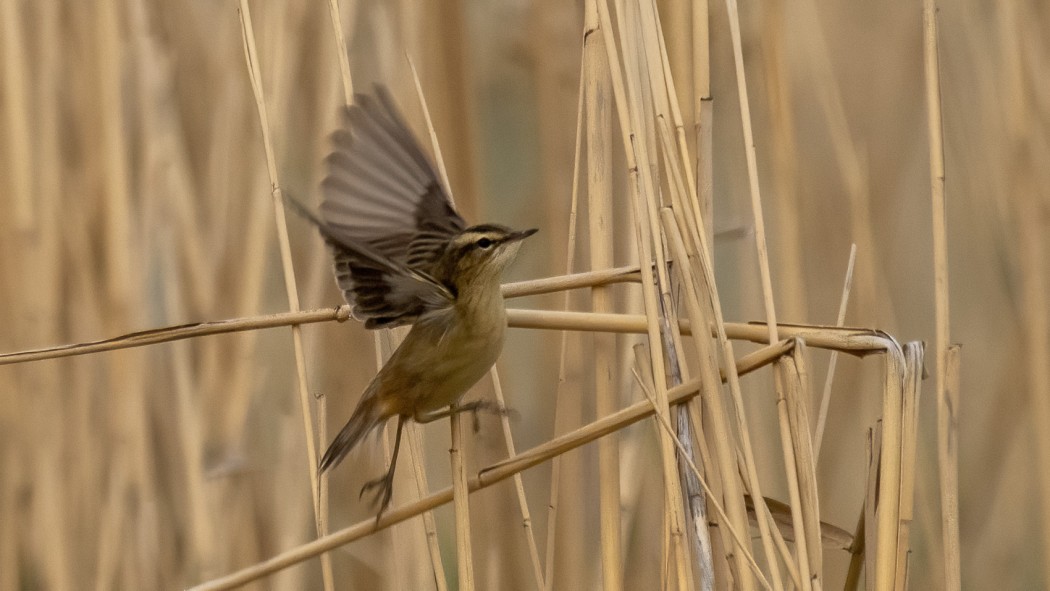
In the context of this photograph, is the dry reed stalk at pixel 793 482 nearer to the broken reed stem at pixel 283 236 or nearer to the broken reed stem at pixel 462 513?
the broken reed stem at pixel 462 513

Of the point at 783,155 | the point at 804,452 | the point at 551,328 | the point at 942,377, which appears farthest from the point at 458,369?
the point at 783,155

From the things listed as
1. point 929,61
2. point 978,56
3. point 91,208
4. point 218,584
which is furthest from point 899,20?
point 218,584

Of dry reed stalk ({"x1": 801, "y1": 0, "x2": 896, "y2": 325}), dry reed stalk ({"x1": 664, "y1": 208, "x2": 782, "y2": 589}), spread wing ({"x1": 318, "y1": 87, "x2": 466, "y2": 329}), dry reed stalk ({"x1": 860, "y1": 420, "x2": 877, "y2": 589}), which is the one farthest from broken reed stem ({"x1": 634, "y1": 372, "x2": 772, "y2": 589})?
dry reed stalk ({"x1": 801, "y1": 0, "x2": 896, "y2": 325})

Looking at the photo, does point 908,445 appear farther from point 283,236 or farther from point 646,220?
point 283,236

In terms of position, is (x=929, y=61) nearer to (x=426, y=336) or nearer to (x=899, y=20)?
(x=426, y=336)

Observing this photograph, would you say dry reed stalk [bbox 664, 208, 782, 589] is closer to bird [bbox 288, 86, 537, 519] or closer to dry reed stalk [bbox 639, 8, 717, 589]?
dry reed stalk [bbox 639, 8, 717, 589]

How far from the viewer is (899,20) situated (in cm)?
175

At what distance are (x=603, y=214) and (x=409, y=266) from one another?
20cm

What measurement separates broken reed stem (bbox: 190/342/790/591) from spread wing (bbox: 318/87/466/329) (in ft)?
0.57

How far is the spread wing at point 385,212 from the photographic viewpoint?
101 centimetres

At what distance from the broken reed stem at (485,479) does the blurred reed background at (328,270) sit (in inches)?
10.3

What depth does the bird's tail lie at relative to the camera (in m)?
1.10

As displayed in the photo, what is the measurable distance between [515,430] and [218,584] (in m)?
0.98

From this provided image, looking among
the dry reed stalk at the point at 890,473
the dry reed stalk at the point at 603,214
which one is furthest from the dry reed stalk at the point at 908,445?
the dry reed stalk at the point at 603,214
